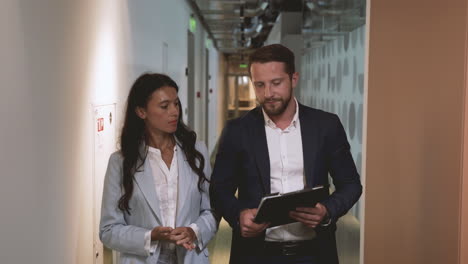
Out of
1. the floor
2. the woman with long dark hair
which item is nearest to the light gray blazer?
the woman with long dark hair

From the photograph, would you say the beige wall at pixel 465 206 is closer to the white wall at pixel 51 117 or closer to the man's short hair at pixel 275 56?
the man's short hair at pixel 275 56

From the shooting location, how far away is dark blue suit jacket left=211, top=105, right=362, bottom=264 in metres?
2.48

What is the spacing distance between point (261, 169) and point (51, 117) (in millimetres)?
899

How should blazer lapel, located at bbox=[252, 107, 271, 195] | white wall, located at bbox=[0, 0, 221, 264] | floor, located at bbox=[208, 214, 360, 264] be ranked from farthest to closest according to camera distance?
1. floor, located at bbox=[208, 214, 360, 264]
2. blazer lapel, located at bbox=[252, 107, 271, 195]
3. white wall, located at bbox=[0, 0, 221, 264]

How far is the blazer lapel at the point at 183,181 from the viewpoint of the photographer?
2.41 meters

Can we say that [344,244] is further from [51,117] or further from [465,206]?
[51,117]

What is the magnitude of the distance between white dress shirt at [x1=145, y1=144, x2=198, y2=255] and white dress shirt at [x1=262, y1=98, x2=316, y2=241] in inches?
15.0

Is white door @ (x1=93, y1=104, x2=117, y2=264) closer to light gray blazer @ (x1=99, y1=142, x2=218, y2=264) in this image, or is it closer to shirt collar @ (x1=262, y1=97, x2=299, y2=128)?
light gray blazer @ (x1=99, y1=142, x2=218, y2=264)

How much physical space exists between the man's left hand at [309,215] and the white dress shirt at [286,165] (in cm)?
13

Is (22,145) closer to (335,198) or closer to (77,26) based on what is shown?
(77,26)

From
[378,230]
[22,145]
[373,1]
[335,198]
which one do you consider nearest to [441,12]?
[373,1]

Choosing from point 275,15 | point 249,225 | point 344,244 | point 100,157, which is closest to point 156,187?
point 249,225

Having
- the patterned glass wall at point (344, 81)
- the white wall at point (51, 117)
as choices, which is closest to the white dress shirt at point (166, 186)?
the white wall at point (51, 117)

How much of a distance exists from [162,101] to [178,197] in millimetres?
406
